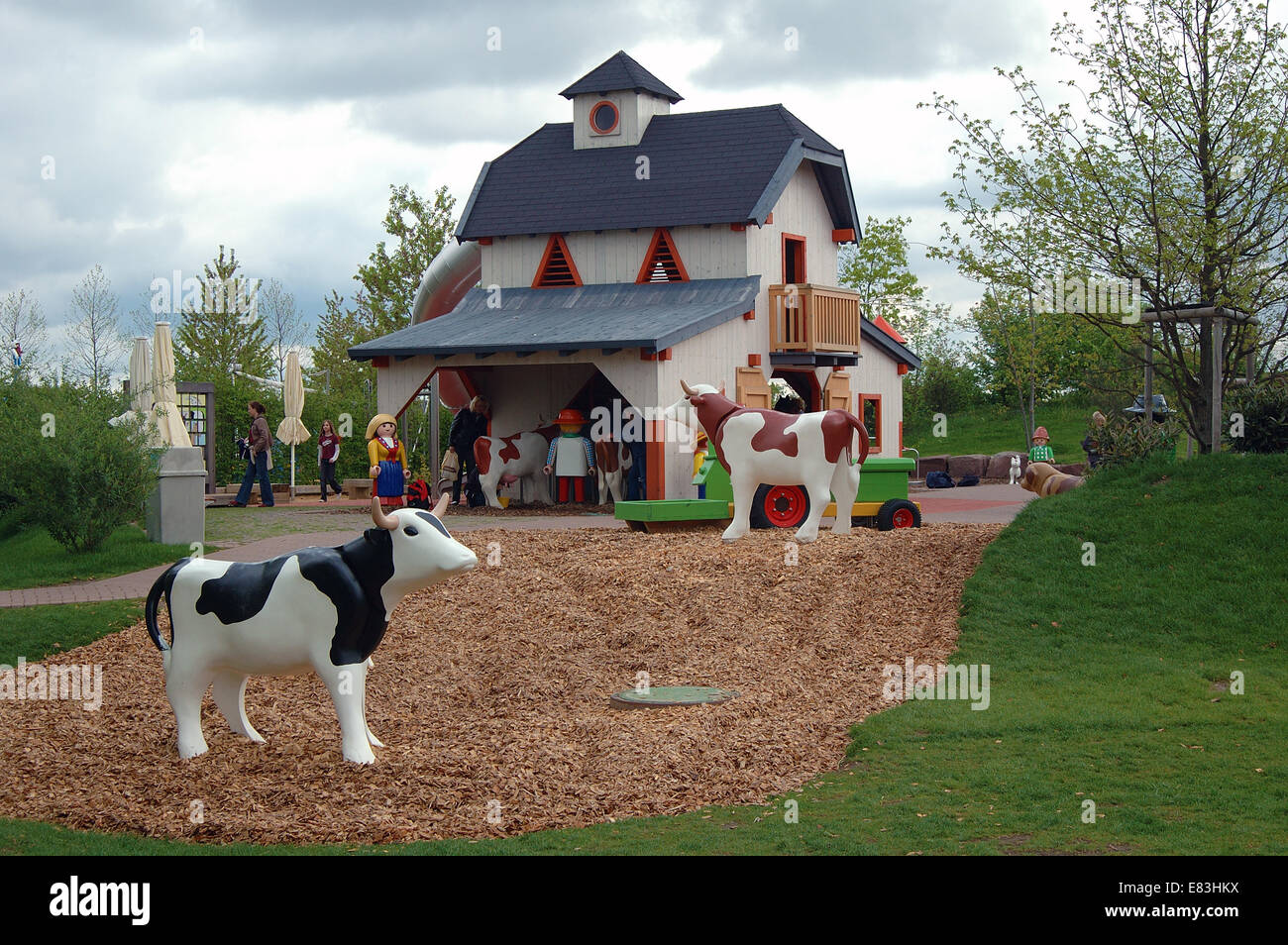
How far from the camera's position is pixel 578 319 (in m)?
24.2

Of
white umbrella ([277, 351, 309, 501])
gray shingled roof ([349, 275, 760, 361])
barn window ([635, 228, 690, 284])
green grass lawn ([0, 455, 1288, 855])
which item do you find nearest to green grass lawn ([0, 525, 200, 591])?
gray shingled roof ([349, 275, 760, 361])

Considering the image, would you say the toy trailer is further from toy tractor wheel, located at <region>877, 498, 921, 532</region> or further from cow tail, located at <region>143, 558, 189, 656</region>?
cow tail, located at <region>143, 558, 189, 656</region>

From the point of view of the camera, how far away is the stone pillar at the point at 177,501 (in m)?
18.5

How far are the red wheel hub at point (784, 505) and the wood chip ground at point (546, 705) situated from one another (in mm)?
1188

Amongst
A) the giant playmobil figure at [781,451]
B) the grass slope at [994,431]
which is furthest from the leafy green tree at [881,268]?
the giant playmobil figure at [781,451]

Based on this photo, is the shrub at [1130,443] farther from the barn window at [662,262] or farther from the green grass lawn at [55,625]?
the green grass lawn at [55,625]

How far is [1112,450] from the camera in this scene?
55.8 ft

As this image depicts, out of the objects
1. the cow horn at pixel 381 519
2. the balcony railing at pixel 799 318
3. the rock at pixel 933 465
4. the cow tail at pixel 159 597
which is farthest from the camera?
the rock at pixel 933 465

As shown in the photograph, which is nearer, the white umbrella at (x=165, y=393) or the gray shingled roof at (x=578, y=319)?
the white umbrella at (x=165, y=393)

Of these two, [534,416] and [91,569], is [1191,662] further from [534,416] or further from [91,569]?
[534,416]

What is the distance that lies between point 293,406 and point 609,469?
393 inches

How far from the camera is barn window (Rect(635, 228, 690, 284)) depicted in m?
25.7

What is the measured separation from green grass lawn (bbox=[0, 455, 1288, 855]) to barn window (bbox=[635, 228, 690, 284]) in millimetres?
11413

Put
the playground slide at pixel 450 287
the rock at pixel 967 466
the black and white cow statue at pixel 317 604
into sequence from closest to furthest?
the black and white cow statue at pixel 317 604 < the playground slide at pixel 450 287 < the rock at pixel 967 466
